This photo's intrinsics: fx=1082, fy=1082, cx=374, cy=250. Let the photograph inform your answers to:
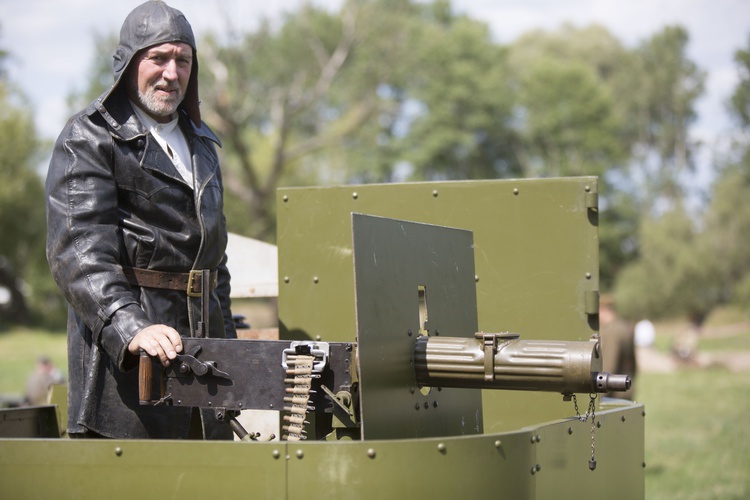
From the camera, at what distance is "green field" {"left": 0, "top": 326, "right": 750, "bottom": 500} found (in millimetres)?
9570

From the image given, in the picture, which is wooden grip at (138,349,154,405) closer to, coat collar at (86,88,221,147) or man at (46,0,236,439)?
man at (46,0,236,439)

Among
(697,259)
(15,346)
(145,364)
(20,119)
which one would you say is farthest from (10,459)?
(697,259)

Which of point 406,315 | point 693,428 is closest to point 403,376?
point 406,315

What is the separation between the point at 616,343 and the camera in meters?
11.3

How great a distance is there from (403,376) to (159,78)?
136 centimetres

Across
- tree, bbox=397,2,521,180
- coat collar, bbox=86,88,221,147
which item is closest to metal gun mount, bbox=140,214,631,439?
coat collar, bbox=86,88,221,147

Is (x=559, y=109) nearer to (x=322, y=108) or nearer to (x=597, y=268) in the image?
(x=322, y=108)

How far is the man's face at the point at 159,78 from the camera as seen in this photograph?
12.4ft

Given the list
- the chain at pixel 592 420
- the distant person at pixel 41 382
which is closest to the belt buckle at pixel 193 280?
the chain at pixel 592 420

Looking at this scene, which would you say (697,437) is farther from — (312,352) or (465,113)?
(465,113)

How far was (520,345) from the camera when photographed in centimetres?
340

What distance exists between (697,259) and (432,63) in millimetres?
16419

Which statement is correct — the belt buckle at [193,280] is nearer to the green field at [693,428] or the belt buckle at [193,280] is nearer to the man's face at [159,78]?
the man's face at [159,78]

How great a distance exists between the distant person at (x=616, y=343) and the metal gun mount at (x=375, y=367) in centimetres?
790
